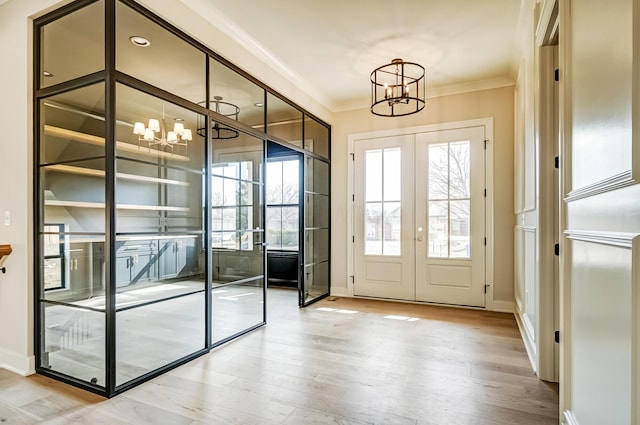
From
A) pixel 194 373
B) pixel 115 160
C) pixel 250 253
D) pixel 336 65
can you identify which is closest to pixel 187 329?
pixel 194 373

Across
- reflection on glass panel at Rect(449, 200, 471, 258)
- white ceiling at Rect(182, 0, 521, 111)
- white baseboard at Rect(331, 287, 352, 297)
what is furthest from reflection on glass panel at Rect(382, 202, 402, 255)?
white ceiling at Rect(182, 0, 521, 111)

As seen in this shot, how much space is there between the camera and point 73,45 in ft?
8.73

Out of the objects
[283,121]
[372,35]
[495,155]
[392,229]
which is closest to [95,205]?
[283,121]

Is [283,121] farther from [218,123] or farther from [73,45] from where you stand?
[73,45]

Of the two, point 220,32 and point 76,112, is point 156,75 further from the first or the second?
point 220,32

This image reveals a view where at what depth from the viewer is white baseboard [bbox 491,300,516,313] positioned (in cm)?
461

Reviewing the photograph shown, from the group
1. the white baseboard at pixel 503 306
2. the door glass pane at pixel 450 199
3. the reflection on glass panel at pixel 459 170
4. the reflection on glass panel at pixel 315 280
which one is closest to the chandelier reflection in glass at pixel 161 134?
the reflection on glass panel at pixel 315 280

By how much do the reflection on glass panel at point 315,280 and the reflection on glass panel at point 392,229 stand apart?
0.98m

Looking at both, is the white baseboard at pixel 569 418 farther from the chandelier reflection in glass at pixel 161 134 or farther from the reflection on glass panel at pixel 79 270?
the chandelier reflection in glass at pixel 161 134

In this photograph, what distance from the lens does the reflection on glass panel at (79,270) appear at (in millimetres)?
2527

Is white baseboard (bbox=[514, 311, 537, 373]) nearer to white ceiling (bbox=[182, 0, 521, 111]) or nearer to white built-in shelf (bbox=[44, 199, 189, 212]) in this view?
white ceiling (bbox=[182, 0, 521, 111])

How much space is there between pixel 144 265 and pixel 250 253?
4.12 ft

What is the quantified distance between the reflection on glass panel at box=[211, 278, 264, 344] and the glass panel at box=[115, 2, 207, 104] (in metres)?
1.85

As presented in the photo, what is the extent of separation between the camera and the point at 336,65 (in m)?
4.25
